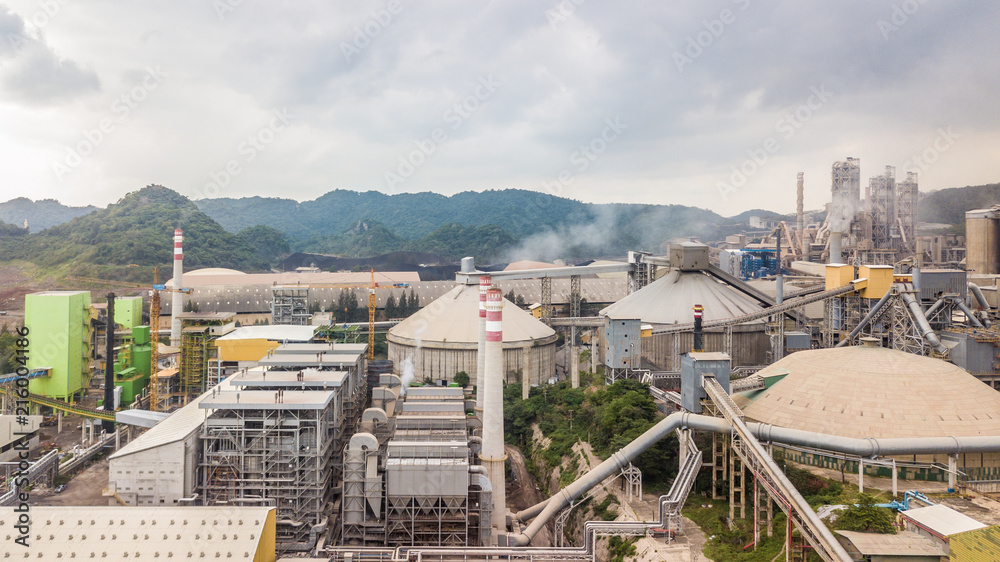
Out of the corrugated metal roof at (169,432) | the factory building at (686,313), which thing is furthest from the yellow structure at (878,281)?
the corrugated metal roof at (169,432)

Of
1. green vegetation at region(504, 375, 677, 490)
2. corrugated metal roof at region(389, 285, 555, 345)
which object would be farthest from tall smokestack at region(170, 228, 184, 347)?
green vegetation at region(504, 375, 677, 490)

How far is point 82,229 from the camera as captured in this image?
374 feet

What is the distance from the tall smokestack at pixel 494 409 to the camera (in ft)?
100

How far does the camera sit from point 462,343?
51.7m

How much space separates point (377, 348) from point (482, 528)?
40754 millimetres

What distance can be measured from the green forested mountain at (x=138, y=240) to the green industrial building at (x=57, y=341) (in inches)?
2135

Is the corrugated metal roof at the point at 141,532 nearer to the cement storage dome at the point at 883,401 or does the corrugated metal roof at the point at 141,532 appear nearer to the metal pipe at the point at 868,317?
the cement storage dome at the point at 883,401

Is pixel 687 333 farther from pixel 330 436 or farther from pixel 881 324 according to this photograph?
pixel 330 436

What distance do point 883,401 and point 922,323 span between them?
1088cm

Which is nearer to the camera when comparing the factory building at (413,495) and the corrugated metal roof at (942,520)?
the corrugated metal roof at (942,520)

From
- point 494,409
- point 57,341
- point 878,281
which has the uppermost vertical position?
point 878,281

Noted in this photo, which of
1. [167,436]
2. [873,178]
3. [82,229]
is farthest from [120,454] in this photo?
[82,229]

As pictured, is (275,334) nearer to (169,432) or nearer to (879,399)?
(169,432)

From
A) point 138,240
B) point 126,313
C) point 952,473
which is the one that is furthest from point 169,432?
point 138,240
